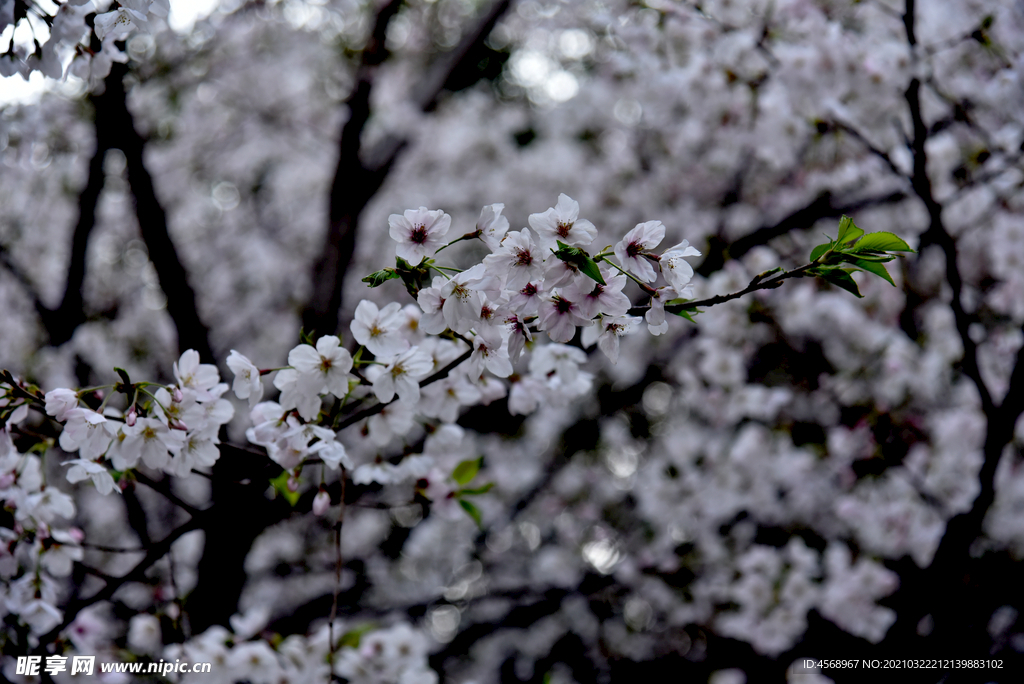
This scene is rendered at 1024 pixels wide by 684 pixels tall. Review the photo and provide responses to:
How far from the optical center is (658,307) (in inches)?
45.6

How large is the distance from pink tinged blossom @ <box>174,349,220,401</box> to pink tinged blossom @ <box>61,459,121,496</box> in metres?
0.24

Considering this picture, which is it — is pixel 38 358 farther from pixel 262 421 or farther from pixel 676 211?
pixel 676 211

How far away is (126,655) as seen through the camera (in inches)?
82.7

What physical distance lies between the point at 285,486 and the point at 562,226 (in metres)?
0.97

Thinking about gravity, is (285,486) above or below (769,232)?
above

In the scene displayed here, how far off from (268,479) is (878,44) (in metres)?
3.47

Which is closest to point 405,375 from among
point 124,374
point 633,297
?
point 124,374

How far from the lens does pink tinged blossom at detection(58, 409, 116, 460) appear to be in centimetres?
129

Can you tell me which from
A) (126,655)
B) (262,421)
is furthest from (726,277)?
(126,655)

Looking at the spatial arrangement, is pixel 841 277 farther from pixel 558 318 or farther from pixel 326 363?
pixel 326 363

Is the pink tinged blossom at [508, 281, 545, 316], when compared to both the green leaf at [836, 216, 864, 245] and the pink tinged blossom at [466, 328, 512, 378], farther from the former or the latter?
the green leaf at [836, 216, 864, 245]

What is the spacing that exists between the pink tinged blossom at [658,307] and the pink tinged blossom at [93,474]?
3.91ft

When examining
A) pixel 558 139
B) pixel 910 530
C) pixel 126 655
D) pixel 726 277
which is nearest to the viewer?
pixel 126 655

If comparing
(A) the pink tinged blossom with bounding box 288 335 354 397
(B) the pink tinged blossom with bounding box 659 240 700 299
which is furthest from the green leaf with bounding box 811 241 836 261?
(A) the pink tinged blossom with bounding box 288 335 354 397
